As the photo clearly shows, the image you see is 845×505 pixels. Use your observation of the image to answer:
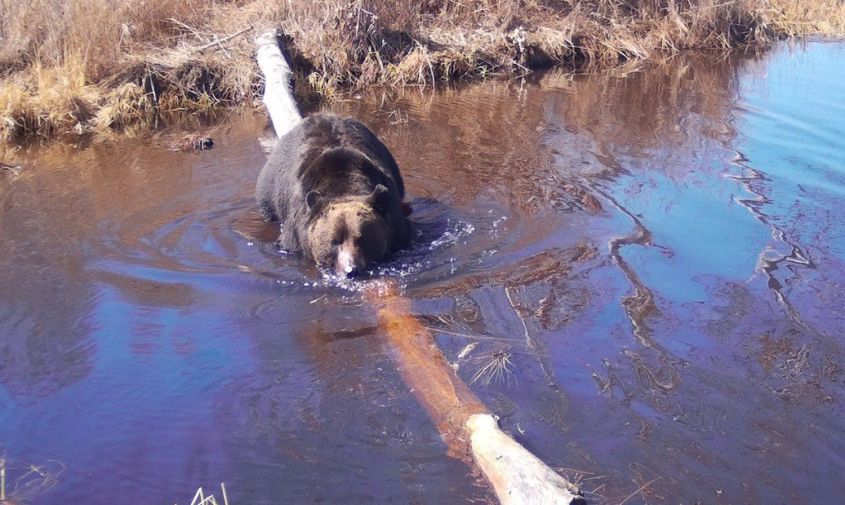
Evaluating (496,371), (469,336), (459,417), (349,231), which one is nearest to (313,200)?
(349,231)

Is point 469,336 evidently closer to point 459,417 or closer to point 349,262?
point 459,417

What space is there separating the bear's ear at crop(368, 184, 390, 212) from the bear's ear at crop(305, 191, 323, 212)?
0.43 metres

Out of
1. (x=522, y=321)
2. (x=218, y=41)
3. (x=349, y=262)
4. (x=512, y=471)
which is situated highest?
(x=218, y=41)

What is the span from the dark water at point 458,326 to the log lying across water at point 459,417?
11cm

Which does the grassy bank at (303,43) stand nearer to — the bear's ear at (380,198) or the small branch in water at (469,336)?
the bear's ear at (380,198)

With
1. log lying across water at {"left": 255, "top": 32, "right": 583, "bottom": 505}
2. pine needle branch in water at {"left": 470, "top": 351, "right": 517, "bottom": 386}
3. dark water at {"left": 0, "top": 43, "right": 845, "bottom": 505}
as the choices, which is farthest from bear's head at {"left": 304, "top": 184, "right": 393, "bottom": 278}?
pine needle branch in water at {"left": 470, "top": 351, "right": 517, "bottom": 386}

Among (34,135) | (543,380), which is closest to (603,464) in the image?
(543,380)

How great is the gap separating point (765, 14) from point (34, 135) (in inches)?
615

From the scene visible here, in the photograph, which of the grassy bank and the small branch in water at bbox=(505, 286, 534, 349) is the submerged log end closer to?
the small branch in water at bbox=(505, 286, 534, 349)

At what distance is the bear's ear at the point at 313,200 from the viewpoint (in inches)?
275

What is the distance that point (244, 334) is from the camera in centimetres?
592

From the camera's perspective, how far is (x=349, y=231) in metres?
A: 6.86

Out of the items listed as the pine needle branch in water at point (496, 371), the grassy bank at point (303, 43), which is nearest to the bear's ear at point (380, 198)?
the pine needle branch in water at point (496, 371)

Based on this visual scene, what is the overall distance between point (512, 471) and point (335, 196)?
151 inches
